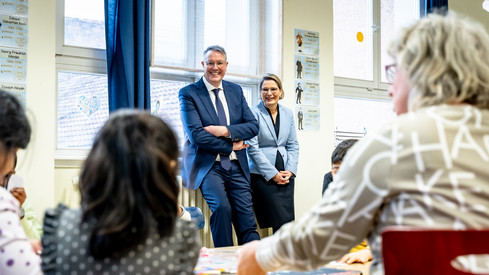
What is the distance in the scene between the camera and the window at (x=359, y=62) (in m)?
5.09

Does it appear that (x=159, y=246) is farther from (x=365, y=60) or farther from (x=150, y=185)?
(x=365, y=60)

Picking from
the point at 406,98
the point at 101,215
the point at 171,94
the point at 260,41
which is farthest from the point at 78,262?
the point at 260,41

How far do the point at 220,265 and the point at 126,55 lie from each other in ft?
7.40

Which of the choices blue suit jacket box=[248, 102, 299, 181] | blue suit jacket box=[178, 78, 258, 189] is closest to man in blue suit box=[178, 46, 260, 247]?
blue suit jacket box=[178, 78, 258, 189]

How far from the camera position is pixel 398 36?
1020 millimetres

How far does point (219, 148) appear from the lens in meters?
3.63

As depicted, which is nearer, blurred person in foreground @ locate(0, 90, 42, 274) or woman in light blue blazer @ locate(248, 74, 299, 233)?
blurred person in foreground @ locate(0, 90, 42, 274)

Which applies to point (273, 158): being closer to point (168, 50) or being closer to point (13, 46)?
point (168, 50)

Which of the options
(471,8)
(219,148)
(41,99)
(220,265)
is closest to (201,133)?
(219,148)

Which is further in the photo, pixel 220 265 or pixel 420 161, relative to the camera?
pixel 220 265

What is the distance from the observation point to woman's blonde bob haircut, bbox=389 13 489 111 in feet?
3.05

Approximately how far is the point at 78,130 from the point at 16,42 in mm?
719

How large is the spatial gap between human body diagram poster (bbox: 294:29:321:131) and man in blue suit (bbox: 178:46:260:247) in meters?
0.78

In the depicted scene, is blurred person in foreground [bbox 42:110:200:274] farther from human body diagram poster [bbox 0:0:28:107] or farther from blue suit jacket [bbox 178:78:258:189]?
blue suit jacket [bbox 178:78:258:189]
